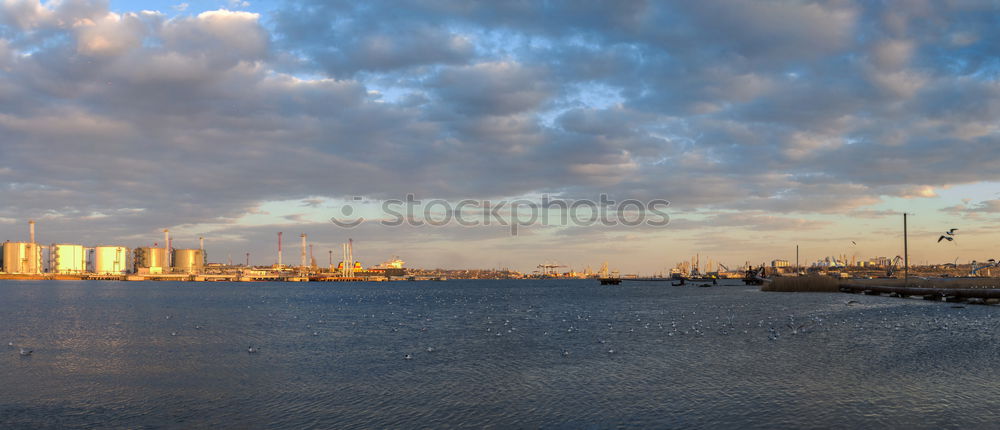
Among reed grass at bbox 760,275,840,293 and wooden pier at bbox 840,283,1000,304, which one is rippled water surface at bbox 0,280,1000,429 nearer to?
wooden pier at bbox 840,283,1000,304

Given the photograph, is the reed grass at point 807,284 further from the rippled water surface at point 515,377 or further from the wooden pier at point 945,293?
the rippled water surface at point 515,377

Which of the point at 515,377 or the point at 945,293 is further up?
the point at 515,377

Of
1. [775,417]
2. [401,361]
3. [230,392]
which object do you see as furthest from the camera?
[401,361]

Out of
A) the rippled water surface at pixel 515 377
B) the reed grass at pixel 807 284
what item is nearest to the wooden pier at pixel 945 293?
the reed grass at pixel 807 284

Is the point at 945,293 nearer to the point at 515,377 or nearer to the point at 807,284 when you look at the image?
the point at 807,284

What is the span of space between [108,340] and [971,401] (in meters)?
52.0

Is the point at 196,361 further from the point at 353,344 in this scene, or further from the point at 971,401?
the point at 971,401

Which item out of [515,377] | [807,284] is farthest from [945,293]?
[515,377]

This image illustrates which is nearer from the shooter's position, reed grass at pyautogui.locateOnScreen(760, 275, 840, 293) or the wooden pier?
the wooden pier

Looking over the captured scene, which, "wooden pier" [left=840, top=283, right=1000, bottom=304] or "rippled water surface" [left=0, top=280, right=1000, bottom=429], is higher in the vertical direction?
"rippled water surface" [left=0, top=280, right=1000, bottom=429]

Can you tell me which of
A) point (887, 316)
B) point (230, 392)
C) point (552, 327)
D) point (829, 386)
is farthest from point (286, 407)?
point (887, 316)

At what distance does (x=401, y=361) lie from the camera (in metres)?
34.8

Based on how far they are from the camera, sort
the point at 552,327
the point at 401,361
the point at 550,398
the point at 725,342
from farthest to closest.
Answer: the point at 552,327, the point at 725,342, the point at 401,361, the point at 550,398

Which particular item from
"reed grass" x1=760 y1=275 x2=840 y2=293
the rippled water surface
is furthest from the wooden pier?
the rippled water surface
